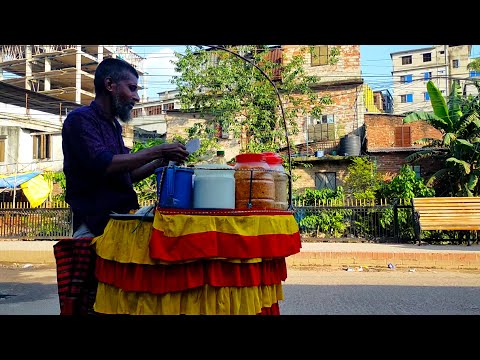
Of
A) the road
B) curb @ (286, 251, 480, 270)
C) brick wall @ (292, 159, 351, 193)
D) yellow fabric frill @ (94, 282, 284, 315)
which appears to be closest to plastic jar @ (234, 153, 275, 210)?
yellow fabric frill @ (94, 282, 284, 315)

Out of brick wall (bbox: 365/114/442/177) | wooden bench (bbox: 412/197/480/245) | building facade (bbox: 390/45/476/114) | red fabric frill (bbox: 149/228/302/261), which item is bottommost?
wooden bench (bbox: 412/197/480/245)

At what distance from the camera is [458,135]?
16688 millimetres

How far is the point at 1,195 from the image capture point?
73.2 ft

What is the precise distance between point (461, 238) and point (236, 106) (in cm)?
952

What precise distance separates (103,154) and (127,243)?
47 centimetres

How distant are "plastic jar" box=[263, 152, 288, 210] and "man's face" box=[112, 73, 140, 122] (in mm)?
820

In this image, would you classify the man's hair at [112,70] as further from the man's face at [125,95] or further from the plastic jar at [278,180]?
the plastic jar at [278,180]

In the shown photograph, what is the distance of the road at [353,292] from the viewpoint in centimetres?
619

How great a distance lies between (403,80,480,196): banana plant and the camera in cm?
1584

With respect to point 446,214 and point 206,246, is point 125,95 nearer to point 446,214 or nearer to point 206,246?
point 206,246

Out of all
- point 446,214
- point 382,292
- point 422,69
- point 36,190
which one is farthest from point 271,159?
point 422,69

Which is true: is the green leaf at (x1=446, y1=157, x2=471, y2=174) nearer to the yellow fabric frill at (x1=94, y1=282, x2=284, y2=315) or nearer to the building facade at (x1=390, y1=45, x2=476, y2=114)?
the yellow fabric frill at (x1=94, y1=282, x2=284, y2=315)

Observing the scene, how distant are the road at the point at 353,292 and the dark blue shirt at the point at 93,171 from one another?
3851 mm
